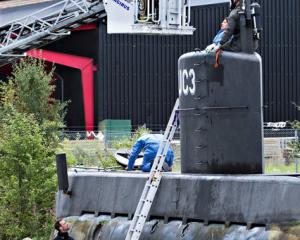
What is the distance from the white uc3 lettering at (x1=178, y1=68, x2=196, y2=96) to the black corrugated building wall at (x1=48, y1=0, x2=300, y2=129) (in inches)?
1108

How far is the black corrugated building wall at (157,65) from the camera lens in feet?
132

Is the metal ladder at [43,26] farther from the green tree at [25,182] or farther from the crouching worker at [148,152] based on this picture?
the crouching worker at [148,152]

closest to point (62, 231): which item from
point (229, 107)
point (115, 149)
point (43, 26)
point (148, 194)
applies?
point (148, 194)

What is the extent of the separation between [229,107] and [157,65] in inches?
1185

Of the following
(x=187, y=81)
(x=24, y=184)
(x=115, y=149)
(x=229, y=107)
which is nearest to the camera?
(x=229, y=107)

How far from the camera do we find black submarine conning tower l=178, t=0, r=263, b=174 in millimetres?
10617

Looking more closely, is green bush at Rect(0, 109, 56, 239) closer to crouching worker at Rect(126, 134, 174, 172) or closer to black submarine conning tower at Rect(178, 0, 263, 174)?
crouching worker at Rect(126, 134, 174, 172)

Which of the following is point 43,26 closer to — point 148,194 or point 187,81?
point 187,81

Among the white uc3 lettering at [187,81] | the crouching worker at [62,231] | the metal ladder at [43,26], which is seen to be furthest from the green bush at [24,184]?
the metal ladder at [43,26]

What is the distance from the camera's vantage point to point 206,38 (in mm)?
41375

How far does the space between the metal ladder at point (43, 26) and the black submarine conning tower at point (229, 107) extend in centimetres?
2489

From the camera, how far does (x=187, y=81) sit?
37.0 ft

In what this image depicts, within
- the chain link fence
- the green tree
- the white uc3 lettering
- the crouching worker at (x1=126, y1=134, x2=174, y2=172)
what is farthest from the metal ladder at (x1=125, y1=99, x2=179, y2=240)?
the chain link fence

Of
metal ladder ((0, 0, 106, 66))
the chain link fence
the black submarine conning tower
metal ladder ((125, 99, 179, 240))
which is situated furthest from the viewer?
metal ladder ((0, 0, 106, 66))
